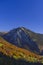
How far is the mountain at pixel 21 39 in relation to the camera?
6519 cm

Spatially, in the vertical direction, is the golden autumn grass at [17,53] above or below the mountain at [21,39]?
below

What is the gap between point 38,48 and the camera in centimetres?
6556

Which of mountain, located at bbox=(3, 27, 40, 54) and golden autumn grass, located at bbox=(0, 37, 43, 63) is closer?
golden autumn grass, located at bbox=(0, 37, 43, 63)

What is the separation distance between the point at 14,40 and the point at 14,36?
2298 millimetres

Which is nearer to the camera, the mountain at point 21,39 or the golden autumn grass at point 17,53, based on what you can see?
the golden autumn grass at point 17,53

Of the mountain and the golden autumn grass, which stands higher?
the mountain

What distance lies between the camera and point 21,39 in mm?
69062

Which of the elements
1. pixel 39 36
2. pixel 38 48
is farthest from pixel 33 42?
pixel 39 36

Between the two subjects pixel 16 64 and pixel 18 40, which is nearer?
pixel 16 64

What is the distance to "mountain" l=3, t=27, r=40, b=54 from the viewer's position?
65188 millimetres

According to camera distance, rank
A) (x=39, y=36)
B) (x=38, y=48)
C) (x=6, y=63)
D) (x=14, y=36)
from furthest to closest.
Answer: (x=39, y=36)
(x=14, y=36)
(x=38, y=48)
(x=6, y=63)

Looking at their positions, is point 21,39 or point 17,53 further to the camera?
point 21,39

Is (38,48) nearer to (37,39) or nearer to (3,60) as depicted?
(37,39)

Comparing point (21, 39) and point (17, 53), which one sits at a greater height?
point (21, 39)
